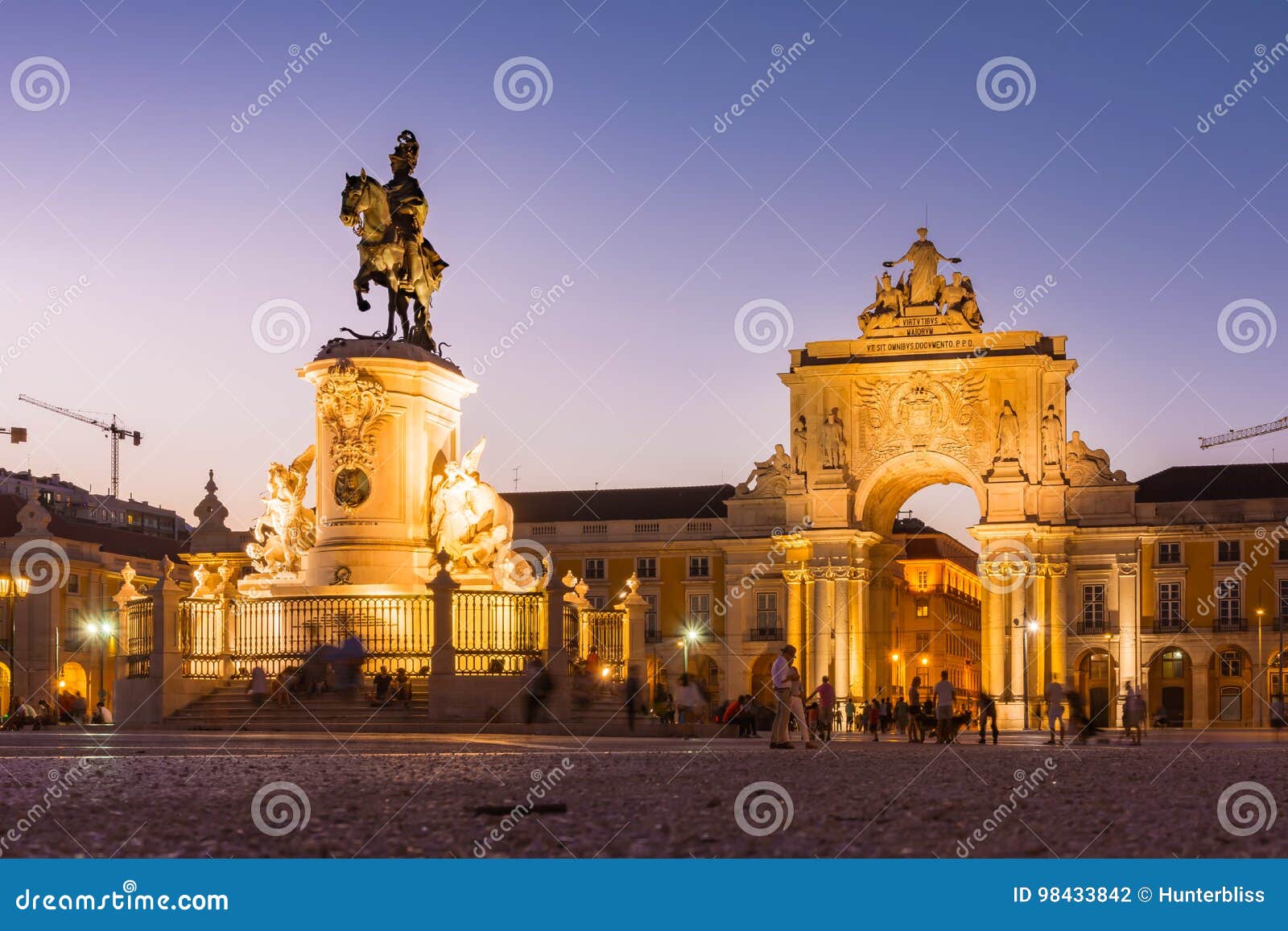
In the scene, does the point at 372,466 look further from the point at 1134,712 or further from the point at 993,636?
the point at 993,636

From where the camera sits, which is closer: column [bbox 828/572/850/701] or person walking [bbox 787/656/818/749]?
person walking [bbox 787/656/818/749]

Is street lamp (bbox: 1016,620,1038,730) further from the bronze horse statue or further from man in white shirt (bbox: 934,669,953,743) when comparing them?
the bronze horse statue

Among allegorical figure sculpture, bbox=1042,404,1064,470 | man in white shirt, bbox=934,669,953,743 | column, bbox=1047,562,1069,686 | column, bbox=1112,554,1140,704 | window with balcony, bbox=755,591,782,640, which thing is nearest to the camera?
man in white shirt, bbox=934,669,953,743

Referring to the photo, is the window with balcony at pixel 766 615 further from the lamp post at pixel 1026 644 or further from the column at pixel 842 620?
the lamp post at pixel 1026 644

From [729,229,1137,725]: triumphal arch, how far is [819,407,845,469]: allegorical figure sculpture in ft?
0.19

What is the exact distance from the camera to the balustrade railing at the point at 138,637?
2880 centimetres

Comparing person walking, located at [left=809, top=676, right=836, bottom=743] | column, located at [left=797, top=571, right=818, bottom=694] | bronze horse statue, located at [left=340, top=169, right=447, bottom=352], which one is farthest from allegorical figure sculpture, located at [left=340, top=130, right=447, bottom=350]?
column, located at [left=797, top=571, right=818, bottom=694]

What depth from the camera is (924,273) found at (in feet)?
238

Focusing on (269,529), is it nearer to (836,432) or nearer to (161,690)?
(161,690)

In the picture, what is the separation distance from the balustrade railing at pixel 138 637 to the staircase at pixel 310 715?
4.69ft

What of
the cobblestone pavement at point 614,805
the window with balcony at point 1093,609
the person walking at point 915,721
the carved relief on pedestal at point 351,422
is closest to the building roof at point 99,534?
the window with balcony at point 1093,609

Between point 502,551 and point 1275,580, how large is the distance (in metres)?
48.2

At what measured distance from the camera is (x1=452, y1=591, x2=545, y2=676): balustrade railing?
1061 inches

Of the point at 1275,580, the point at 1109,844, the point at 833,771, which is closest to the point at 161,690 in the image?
the point at 833,771
